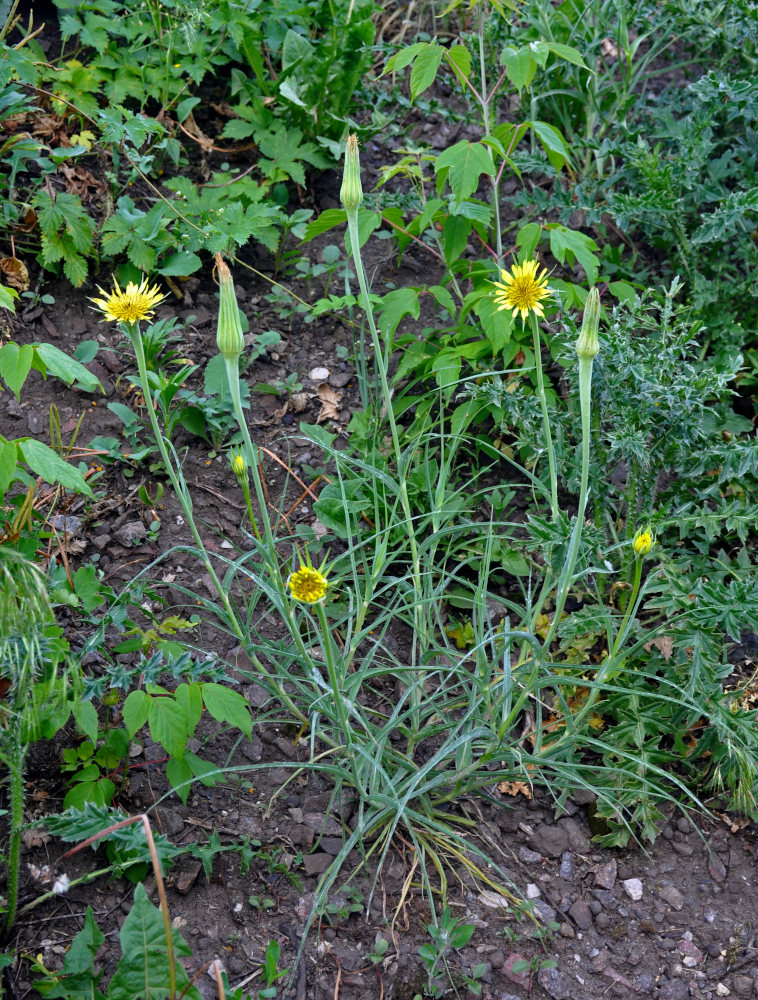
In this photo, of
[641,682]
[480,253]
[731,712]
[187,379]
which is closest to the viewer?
[731,712]

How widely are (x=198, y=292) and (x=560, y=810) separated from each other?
213cm

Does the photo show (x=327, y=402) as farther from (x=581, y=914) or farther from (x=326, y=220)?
(x=581, y=914)

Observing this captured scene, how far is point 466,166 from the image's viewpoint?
233cm

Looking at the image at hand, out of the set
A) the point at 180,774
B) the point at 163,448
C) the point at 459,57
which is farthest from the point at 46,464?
the point at 459,57

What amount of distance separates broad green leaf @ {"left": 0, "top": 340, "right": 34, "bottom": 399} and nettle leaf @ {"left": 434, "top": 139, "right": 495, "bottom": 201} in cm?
121

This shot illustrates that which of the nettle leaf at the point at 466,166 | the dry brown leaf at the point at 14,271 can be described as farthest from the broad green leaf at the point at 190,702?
the dry brown leaf at the point at 14,271

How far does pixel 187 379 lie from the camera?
291 cm

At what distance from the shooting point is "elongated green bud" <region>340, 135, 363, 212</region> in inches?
69.2

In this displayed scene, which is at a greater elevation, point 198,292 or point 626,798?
point 198,292

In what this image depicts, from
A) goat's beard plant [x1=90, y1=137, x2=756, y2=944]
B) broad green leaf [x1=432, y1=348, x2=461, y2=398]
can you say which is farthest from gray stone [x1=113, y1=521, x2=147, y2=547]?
broad green leaf [x1=432, y1=348, x2=461, y2=398]

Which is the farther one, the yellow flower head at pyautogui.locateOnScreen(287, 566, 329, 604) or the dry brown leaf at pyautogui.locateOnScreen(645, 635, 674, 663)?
the dry brown leaf at pyautogui.locateOnScreen(645, 635, 674, 663)

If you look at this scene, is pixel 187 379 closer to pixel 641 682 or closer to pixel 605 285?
pixel 605 285

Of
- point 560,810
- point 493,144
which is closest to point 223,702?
point 560,810

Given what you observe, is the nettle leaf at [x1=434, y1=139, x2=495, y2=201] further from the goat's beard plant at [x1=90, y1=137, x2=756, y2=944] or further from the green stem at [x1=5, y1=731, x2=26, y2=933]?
the green stem at [x1=5, y1=731, x2=26, y2=933]
